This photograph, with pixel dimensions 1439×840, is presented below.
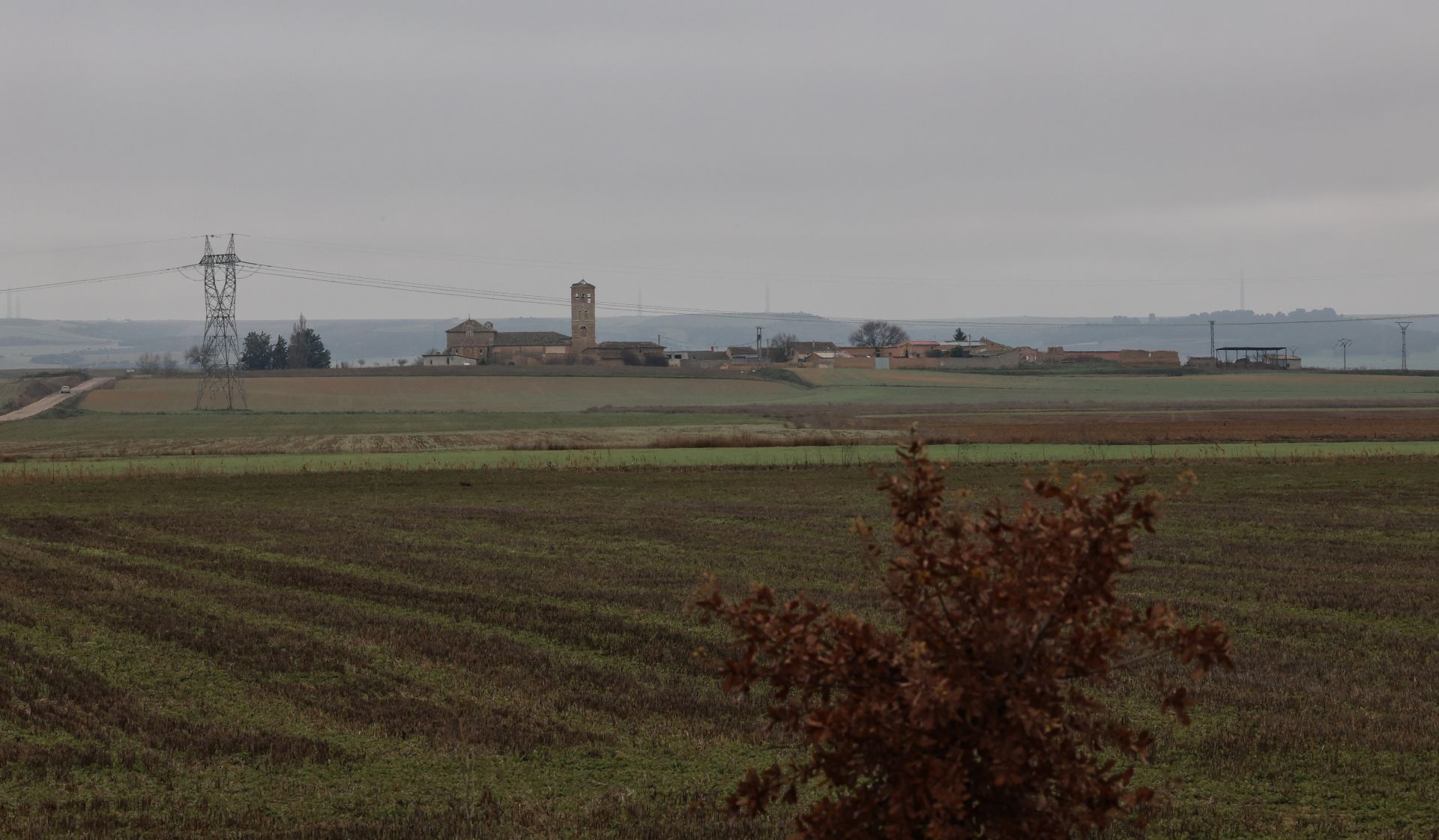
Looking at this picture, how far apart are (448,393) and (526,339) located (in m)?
69.2

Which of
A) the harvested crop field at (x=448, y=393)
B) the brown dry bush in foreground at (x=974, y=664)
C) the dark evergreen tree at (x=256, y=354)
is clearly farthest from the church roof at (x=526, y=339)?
the brown dry bush in foreground at (x=974, y=664)

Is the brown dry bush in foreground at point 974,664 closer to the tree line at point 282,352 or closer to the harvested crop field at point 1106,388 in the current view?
the harvested crop field at point 1106,388

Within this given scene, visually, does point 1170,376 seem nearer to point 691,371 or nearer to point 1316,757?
point 691,371

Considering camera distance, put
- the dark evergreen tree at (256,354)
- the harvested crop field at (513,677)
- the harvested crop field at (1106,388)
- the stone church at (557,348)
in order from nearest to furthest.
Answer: the harvested crop field at (513,677), the harvested crop field at (1106,388), the stone church at (557,348), the dark evergreen tree at (256,354)

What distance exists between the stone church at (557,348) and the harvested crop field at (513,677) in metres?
142

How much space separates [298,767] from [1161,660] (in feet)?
35.6

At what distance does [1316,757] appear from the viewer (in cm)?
1308

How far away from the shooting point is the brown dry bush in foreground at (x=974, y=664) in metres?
5.86

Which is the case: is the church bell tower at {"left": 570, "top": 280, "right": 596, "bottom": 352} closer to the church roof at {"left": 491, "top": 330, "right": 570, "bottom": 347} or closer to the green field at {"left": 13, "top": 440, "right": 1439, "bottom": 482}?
the church roof at {"left": 491, "top": 330, "right": 570, "bottom": 347}

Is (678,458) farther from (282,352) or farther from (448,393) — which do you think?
(282,352)

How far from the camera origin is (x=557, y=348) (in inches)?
7323

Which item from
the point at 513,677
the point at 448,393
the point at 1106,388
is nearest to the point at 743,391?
the point at 448,393

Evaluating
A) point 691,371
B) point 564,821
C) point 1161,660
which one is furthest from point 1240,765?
point 691,371

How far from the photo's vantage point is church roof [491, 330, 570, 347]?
7456 inches
